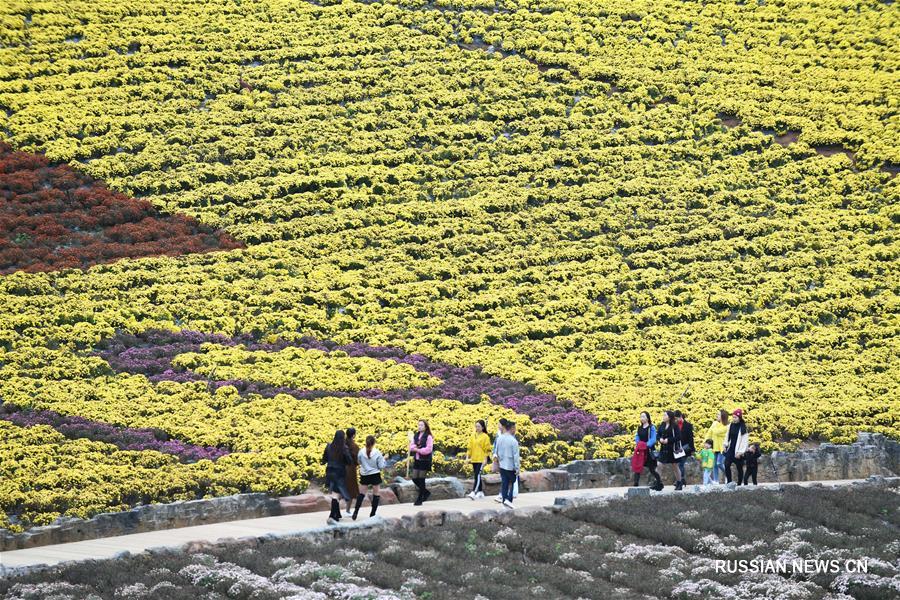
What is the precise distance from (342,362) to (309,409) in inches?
189

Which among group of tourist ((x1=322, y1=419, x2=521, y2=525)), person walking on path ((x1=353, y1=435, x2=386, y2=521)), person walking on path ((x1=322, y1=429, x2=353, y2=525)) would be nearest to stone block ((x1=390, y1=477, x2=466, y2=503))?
group of tourist ((x1=322, y1=419, x2=521, y2=525))

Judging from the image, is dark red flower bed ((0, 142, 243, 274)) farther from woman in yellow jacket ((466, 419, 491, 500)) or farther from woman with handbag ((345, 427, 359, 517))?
woman with handbag ((345, 427, 359, 517))

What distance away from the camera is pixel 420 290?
4019cm

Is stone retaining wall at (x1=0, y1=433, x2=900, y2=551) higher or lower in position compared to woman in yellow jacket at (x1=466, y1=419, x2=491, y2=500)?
lower

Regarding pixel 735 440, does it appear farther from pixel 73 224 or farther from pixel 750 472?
pixel 73 224

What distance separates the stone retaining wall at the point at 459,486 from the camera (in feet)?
67.8

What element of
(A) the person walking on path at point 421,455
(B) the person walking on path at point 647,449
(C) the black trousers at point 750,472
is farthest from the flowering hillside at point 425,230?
(B) the person walking on path at point 647,449

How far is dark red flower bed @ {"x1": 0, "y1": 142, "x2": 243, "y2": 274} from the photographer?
128 ft

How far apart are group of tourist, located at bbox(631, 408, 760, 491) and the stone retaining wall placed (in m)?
1.69

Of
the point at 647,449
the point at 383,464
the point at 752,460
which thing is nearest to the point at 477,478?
the point at 383,464

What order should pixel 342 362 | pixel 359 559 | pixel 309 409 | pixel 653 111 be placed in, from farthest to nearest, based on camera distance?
pixel 653 111, pixel 342 362, pixel 309 409, pixel 359 559

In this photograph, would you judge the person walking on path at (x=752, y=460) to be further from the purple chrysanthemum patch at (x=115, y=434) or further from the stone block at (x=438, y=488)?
the purple chrysanthemum patch at (x=115, y=434)

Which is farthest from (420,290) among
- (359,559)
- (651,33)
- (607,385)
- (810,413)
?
(651,33)

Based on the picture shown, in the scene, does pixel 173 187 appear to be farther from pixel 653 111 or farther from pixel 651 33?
pixel 651 33
